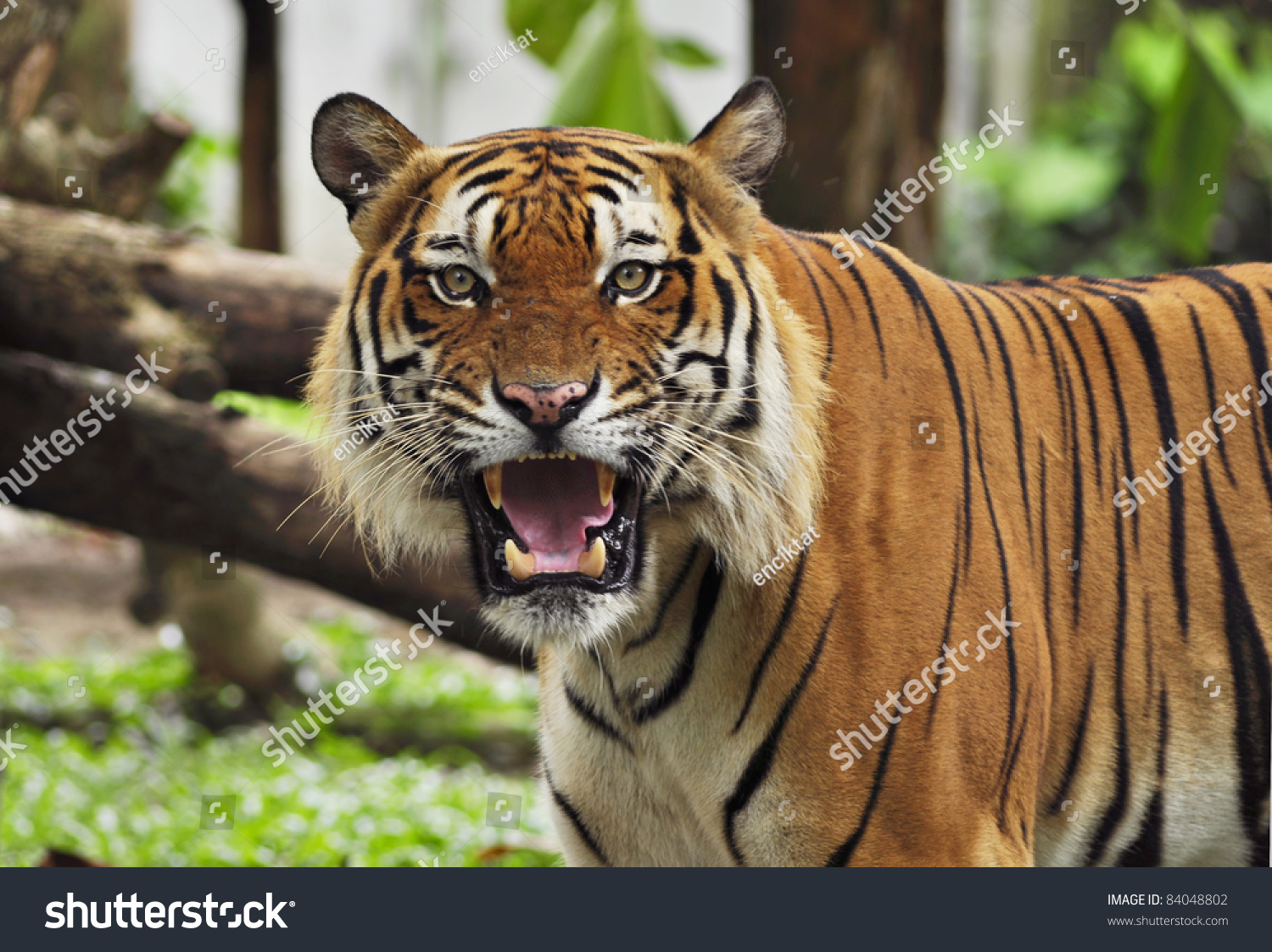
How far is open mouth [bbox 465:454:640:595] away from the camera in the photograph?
1.76 metres

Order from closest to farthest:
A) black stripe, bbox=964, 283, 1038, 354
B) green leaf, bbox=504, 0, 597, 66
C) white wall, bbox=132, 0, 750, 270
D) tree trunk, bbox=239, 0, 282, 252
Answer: black stripe, bbox=964, 283, 1038, 354, green leaf, bbox=504, 0, 597, 66, tree trunk, bbox=239, 0, 282, 252, white wall, bbox=132, 0, 750, 270

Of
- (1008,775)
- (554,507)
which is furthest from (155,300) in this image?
(1008,775)

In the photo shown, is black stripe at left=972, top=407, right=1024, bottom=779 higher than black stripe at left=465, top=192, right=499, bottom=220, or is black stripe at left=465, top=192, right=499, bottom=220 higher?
black stripe at left=465, top=192, right=499, bottom=220

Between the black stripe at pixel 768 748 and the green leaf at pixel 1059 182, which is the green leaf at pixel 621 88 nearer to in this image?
the black stripe at pixel 768 748

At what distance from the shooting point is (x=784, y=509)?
184 centimetres

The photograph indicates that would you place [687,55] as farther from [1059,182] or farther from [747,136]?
[1059,182]

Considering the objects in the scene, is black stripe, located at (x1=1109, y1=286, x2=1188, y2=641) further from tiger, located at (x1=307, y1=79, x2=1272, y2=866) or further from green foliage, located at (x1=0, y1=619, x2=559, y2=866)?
green foliage, located at (x1=0, y1=619, x2=559, y2=866)

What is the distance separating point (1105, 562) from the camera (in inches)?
79.3

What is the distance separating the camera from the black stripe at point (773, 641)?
1.82 m

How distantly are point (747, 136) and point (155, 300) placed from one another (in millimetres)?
2023

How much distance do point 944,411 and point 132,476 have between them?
226 centimetres

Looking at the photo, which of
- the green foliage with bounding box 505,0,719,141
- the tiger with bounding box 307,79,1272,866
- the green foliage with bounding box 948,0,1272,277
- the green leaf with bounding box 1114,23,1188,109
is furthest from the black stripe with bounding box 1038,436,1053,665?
the green leaf with bounding box 1114,23,1188,109
